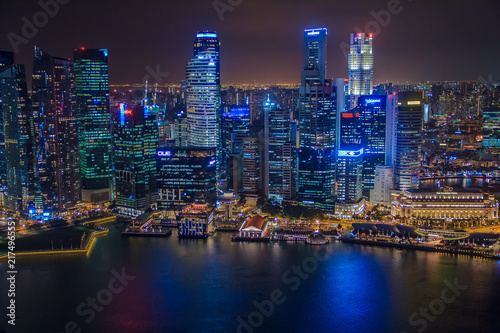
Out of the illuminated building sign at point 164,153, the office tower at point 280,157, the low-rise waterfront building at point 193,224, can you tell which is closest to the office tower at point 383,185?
the office tower at point 280,157

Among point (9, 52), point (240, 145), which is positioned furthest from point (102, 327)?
point (240, 145)

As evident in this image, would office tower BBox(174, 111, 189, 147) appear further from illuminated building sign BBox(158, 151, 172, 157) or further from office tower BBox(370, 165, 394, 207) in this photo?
office tower BBox(370, 165, 394, 207)

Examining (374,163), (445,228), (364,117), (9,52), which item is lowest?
(445,228)

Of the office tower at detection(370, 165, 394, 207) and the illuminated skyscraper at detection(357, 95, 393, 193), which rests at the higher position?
the illuminated skyscraper at detection(357, 95, 393, 193)

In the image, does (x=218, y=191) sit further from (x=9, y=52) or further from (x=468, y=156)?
(x=468, y=156)

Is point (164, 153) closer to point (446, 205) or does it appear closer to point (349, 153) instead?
point (349, 153)

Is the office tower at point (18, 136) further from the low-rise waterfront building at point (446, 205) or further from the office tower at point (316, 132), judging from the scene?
the low-rise waterfront building at point (446, 205)

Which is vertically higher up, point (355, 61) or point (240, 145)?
point (355, 61)

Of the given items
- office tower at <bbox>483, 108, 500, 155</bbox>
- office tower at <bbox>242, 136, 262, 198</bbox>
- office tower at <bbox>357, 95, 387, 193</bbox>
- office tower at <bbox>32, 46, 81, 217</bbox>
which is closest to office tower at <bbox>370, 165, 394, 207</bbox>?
office tower at <bbox>357, 95, 387, 193</bbox>
